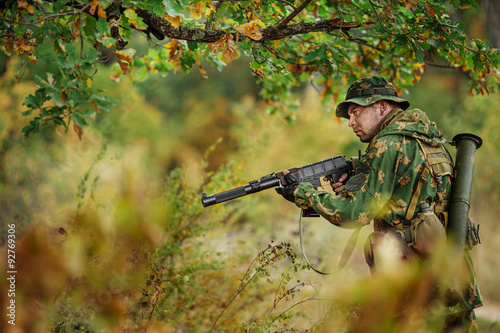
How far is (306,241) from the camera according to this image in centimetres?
656

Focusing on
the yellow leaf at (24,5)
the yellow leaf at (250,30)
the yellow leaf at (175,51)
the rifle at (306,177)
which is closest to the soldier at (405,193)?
the rifle at (306,177)

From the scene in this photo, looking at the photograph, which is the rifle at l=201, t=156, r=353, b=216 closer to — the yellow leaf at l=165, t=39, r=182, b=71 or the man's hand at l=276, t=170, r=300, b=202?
the man's hand at l=276, t=170, r=300, b=202

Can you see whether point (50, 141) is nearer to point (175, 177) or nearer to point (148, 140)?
point (148, 140)

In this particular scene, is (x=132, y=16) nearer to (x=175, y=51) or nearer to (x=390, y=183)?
(x=175, y=51)

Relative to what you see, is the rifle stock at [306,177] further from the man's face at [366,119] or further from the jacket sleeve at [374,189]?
the jacket sleeve at [374,189]

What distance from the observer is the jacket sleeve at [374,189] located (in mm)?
2721

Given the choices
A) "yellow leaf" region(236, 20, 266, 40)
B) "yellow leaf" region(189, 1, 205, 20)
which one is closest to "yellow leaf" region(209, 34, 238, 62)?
"yellow leaf" region(236, 20, 266, 40)

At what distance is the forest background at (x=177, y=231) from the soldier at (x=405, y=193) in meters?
0.36

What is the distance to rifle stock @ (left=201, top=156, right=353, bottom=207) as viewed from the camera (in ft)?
10.5

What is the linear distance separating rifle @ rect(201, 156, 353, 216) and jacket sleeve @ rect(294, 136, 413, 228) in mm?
404

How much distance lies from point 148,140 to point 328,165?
14064mm

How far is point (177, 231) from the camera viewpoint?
4445mm

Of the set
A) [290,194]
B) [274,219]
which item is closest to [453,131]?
[274,219]

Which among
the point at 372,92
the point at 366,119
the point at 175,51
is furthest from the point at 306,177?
the point at 175,51
